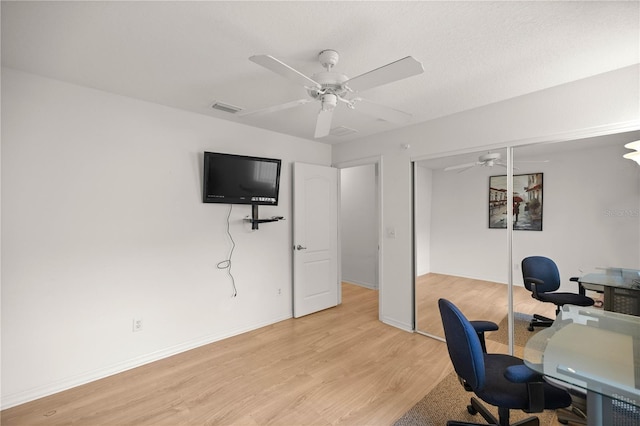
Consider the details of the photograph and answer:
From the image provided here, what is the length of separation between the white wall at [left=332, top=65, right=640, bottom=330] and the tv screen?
4.54 feet

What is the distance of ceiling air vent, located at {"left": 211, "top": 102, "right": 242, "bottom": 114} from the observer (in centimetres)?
286

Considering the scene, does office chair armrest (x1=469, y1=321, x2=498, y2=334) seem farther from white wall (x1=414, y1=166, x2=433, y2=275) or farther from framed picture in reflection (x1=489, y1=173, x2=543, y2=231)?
white wall (x1=414, y1=166, x2=433, y2=275)

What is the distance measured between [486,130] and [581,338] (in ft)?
6.65

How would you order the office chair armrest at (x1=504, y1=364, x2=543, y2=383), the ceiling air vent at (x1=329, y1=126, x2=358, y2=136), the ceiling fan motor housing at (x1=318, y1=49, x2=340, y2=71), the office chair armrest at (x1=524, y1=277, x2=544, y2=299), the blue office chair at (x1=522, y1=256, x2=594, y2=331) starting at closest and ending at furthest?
1. the office chair armrest at (x1=504, y1=364, x2=543, y2=383)
2. the ceiling fan motor housing at (x1=318, y1=49, x2=340, y2=71)
3. the blue office chair at (x1=522, y1=256, x2=594, y2=331)
4. the office chair armrest at (x1=524, y1=277, x2=544, y2=299)
5. the ceiling air vent at (x1=329, y1=126, x2=358, y2=136)

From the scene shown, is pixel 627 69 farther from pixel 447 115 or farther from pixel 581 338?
pixel 581 338

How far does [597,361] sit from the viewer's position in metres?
1.38

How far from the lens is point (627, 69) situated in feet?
7.01

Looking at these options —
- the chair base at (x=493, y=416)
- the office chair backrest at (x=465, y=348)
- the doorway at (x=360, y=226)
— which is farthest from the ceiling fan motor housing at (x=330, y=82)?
the doorway at (x=360, y=226)

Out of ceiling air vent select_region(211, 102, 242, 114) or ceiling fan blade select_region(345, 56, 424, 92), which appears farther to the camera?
ceiling air vent select_region(211, 102, 242, 114)

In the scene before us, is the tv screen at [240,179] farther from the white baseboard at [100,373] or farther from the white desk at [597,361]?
the white desk at [597,361]

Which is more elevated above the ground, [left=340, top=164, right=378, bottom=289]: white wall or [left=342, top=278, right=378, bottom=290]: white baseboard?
[left=340, top=164, right=378, bottom=289]: white wall

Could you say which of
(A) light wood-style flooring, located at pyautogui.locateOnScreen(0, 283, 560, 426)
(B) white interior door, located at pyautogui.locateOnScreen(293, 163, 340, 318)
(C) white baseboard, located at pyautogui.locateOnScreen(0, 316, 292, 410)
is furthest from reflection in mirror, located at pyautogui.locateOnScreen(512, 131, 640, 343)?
(C) white baseboard, located at pyautogui.locateOnScreen(0, 316, 292, 410)

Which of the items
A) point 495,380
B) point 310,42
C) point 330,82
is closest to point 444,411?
point 495,380

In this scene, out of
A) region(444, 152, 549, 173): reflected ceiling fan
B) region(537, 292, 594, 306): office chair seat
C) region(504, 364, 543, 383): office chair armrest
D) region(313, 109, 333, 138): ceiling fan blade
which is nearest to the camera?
region(504, 364, 543, 383): office chair armrest
